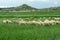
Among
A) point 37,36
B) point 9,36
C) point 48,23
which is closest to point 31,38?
point 37,36

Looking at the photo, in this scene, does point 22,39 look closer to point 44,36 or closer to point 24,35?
point 24,35

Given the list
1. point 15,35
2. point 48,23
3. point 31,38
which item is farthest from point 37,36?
point 48,23

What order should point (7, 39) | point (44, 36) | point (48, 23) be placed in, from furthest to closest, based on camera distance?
1. point (48, 23)
2. point (44, 36)
3. point (7, 39)

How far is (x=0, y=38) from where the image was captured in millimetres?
13250

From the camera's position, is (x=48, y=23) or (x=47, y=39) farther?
(x=48, y=23)

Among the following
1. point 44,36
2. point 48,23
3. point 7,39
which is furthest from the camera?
point 48,23

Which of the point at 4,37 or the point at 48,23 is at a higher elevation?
the point at 4,37

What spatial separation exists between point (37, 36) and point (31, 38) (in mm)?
501

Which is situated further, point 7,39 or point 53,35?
point 53,35

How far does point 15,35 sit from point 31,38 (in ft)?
3.67

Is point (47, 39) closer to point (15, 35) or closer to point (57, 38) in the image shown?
point (57, 38)

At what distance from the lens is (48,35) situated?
14.2m

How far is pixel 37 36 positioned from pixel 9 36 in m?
1.72

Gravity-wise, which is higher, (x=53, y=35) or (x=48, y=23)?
(x=53, y=35)
